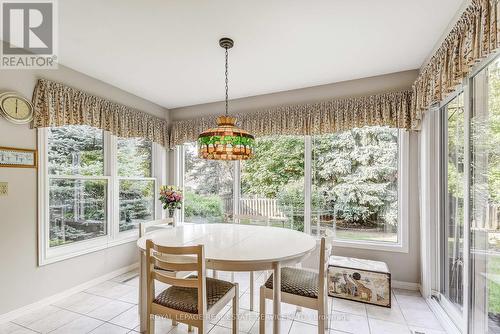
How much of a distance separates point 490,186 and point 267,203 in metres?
2.41

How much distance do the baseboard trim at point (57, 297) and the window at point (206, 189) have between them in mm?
1228

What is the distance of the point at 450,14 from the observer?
184 centimetres

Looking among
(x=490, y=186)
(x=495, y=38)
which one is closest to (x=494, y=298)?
(x=490, y=186)

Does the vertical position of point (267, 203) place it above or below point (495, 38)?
below

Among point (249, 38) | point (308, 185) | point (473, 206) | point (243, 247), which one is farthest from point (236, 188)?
point (473, 206)

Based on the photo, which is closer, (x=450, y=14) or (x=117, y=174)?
(x=450, y=14)

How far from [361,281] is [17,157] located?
355 centimetres

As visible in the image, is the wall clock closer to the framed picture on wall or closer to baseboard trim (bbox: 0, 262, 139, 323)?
the framed picture on wall

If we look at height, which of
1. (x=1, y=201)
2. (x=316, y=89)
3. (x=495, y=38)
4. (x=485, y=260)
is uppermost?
(x=316, y=89)

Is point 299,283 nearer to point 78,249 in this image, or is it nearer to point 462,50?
point 462,50

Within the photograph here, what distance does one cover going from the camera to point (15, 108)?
226 cm

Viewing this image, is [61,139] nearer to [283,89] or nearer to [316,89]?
[283,89]

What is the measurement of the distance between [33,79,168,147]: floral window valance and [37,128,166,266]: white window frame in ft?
0.50

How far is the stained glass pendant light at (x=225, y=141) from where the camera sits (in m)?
1.85
